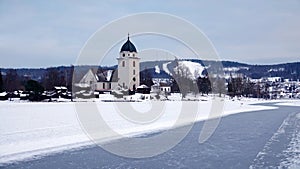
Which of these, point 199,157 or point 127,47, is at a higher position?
point 127,47

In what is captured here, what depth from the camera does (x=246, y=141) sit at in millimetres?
16359

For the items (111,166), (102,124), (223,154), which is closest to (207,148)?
(223,154)

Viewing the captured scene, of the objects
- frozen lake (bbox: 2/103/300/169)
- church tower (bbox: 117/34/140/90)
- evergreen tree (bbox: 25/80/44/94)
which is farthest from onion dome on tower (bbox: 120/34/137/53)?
frozen lake (bbox: 2/103/300/169)

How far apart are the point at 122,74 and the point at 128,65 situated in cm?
241

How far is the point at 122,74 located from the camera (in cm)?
8306

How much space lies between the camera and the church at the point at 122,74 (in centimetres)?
8131

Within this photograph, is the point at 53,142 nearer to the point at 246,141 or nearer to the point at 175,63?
the point at 246,141

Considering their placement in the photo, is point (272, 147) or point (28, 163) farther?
point (272, 147)

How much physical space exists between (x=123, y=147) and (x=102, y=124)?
7955mm

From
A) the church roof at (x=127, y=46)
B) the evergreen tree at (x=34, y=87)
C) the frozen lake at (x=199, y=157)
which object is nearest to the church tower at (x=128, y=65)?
the church roof at (x=127, y=46)

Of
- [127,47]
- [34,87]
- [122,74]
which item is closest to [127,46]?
[127,47]

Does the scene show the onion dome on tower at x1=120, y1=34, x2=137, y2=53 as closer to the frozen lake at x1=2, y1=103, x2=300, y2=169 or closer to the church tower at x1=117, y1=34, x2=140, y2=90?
the church tower at x1=117, y1=34, x2=140, y2=90

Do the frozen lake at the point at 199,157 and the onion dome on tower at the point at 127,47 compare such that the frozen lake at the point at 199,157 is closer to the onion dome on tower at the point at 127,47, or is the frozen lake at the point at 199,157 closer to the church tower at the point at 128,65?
the church tower at the point at 128,65

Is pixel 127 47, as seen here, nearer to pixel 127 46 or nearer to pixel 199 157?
pixel 127 46
